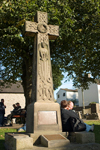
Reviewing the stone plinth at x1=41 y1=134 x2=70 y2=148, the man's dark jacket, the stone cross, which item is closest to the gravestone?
the stone cross

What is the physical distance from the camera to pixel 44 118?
17.4ft

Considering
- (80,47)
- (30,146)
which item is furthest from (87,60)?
(30,146)

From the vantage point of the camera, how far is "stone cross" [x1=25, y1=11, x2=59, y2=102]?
5708mm

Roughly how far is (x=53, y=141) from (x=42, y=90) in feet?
5.80

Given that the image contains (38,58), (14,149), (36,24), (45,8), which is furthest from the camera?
(45,8)

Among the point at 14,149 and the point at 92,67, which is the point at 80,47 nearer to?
the point at 92,67

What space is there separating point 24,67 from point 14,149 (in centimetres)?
1198

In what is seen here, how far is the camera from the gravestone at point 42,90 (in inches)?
206

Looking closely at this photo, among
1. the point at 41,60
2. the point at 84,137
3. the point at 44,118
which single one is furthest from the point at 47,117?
the point at 41,60

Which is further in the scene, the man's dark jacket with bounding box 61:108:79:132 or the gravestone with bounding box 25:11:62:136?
the man's dark jacket with bounding box 61:108:79:132

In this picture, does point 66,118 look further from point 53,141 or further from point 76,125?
point 53,141

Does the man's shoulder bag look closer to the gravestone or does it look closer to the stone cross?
the gravestone

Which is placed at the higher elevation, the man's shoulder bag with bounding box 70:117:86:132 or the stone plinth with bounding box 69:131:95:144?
the man's shoulder bag with bounding box 70:117:86:132

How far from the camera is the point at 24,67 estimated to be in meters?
15.9
